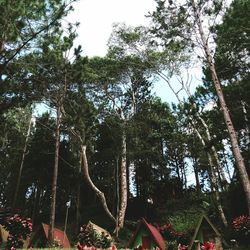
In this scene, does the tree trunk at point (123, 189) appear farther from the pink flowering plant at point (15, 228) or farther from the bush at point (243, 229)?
the pink flowering plant at point (15, 228)

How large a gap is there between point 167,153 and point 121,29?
1596 centimetres

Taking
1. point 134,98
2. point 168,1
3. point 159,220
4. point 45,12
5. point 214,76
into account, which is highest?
point 134,98

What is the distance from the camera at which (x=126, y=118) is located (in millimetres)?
26703

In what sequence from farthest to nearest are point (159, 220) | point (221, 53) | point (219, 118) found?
point (159, 220) < point (219, 118) < point (221, 53)

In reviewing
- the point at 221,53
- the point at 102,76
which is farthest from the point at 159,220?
the point at 221,53

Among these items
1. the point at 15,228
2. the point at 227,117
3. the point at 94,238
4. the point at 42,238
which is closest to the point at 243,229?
the point at 227,117

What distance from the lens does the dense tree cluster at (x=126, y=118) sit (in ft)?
39.2

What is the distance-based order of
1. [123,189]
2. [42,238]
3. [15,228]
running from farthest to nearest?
[123,189] < [42,238] < [15,228]

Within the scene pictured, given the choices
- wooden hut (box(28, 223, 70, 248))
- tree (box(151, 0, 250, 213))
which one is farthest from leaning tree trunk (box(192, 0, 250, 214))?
wooden hut (box(28, 223, 70, 248))

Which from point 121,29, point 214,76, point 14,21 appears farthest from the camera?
point 121,29

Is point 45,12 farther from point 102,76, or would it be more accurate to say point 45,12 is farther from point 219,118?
point 102,76

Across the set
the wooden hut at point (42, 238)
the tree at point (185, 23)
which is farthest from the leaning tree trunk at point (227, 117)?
the wooden hut at point (42, 238)

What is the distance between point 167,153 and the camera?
35.5 metres

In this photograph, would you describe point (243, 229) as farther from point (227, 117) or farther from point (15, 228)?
point (15, 228)
